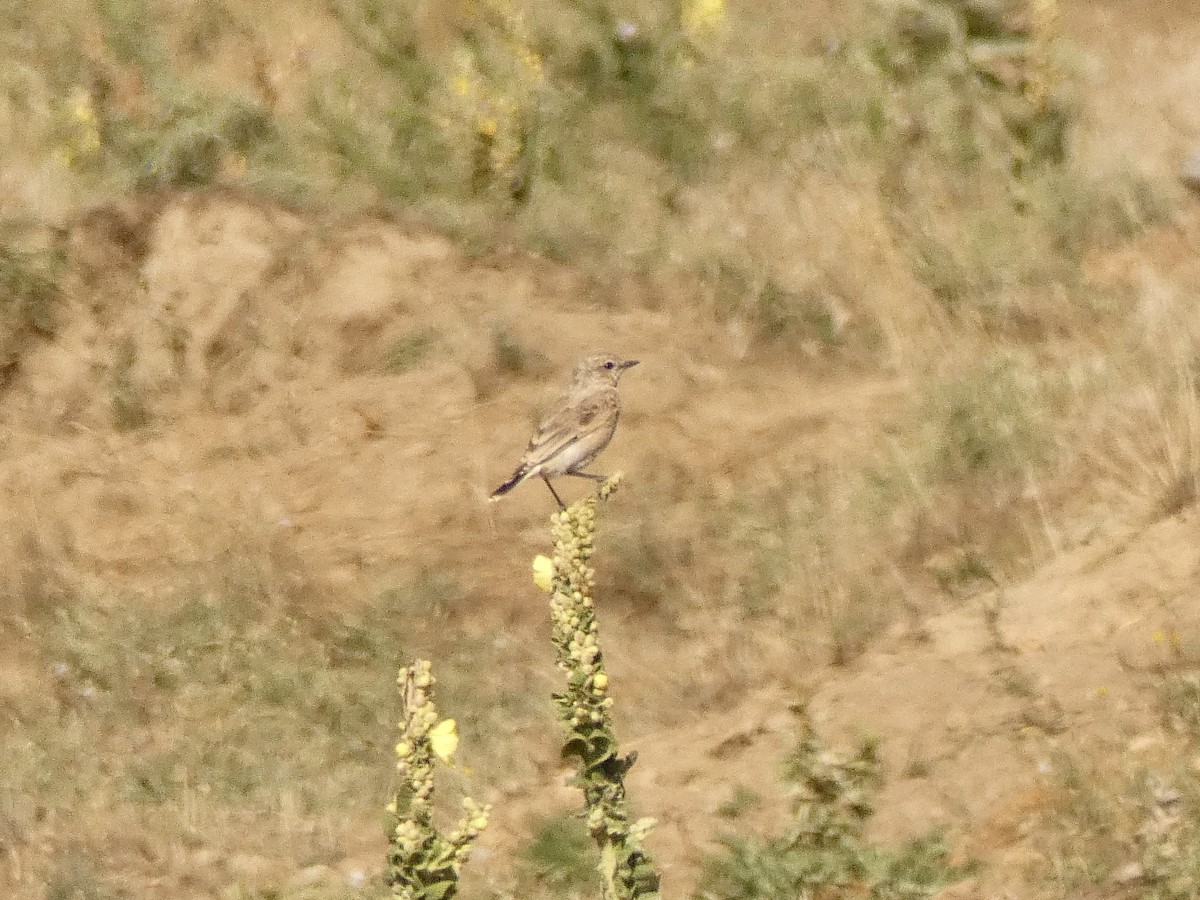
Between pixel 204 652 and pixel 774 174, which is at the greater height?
pixel 774 174

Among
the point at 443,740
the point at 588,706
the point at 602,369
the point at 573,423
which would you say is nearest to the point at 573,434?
the point at 573,423

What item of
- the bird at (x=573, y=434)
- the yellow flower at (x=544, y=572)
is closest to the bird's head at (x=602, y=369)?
the bird at (x=573, y=434)

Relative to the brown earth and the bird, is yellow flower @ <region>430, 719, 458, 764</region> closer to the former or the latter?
the brown earth

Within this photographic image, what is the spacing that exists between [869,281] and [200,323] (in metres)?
3.45

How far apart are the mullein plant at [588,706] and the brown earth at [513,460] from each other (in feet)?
5.45

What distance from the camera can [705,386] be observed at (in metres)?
7.96

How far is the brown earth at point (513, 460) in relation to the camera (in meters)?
5.64

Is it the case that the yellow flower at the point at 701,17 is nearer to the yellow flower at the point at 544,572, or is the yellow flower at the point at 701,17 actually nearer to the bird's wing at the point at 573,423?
the bird's wing at the point at 573,423

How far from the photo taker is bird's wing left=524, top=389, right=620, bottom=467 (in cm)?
661

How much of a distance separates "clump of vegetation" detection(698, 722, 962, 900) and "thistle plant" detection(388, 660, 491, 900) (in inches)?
75.9

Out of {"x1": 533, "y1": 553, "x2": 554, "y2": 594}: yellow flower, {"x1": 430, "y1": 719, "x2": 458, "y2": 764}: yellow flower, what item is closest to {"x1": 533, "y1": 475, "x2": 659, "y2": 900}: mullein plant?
{"x1": 533, "y1": 553, "x2": 554, "y2": 594}: yellow flower

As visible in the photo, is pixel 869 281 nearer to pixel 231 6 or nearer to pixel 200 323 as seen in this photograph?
pixel 200 323

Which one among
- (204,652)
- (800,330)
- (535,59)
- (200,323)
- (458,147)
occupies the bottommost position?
(204,652)

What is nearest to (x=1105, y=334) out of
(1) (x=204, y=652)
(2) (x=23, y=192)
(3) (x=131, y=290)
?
(1) (x=204, y=652)
